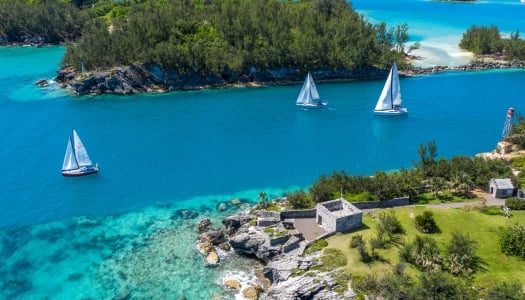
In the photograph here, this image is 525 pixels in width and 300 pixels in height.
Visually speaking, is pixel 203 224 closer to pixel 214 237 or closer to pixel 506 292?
pixel 214 237

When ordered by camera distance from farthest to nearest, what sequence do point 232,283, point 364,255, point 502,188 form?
1. point 502,188
2. point 232,283
3. point 364,255

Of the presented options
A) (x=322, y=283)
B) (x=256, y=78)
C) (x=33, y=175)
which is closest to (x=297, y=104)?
(x=256, y=78)


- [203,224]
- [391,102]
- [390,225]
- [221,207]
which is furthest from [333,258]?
[391,102]

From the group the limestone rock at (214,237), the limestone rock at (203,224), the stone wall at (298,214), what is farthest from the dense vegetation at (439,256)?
the limestone rock at (203,224)

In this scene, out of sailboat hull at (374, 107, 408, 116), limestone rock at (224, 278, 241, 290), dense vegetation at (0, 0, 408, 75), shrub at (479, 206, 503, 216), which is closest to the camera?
limestone rock at (224, 278, 241, 290)

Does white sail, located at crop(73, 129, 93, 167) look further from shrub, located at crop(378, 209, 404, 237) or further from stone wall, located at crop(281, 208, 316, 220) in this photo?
shrub, located at crop(378, 209, 404, 237)

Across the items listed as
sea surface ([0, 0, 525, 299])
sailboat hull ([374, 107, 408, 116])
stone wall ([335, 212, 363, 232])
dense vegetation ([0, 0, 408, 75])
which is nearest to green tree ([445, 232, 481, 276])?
stone wall ([335, 212, 363, 232])
